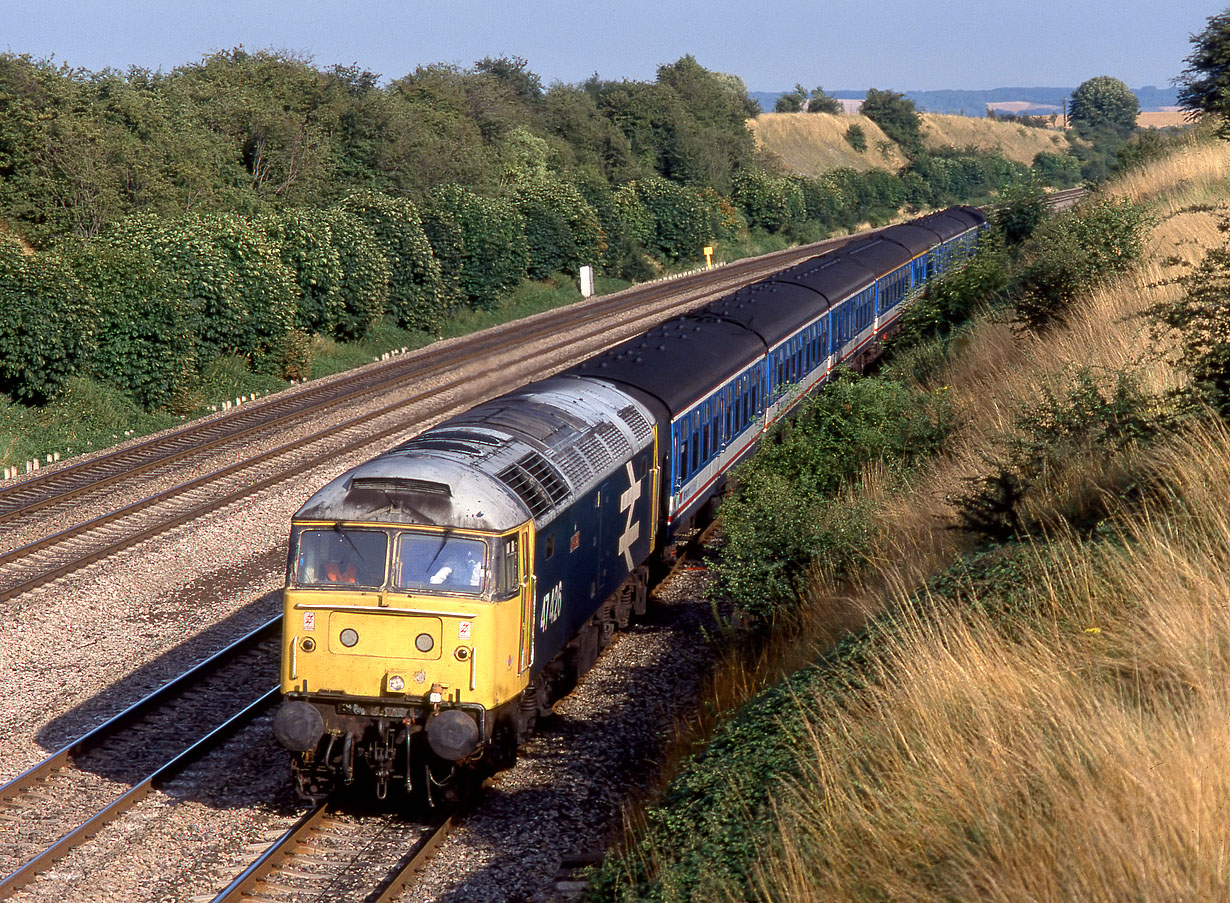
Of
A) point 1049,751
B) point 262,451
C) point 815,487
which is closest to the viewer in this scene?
point 1049,751

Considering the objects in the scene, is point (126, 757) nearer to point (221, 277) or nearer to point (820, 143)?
point (221, 277)

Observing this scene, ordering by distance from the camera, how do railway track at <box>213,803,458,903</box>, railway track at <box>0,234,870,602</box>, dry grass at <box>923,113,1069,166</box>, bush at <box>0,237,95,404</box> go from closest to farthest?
railway track at <box>213,803,458,903</box> < railway track at <box>0,234,870,602</box> < bush at <box>0,237,95,404</box> < dry grass at <box>923,113,1069,166</box>

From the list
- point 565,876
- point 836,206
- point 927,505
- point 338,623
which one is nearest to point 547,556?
point 338,623

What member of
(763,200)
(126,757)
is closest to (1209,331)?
(126,757)

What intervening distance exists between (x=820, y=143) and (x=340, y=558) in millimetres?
117531

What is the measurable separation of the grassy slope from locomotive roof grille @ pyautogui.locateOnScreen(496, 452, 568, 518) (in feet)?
9.54

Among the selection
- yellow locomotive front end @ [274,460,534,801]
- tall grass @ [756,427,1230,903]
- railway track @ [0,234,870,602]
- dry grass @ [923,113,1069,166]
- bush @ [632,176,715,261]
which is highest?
dry grass @ [923,113,1069,166]

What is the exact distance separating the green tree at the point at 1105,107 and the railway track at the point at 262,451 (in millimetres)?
142099

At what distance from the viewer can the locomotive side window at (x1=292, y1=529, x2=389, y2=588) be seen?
9.98 m

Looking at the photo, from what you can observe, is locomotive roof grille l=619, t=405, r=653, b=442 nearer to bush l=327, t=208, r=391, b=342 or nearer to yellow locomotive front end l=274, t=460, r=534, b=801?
yellow locomotive front end l=274, t=460, r=534, b=801

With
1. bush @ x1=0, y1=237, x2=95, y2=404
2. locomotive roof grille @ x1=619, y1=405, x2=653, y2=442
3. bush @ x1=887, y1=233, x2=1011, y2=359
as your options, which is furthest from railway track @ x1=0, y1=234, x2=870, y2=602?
bush @ x1=887, y1=233, x2=1011, y2=359

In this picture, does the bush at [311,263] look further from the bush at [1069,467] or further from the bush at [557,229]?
the bush at [1069,467]

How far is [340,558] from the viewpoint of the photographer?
1005 centimetres

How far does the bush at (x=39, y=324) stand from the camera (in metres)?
24.5
